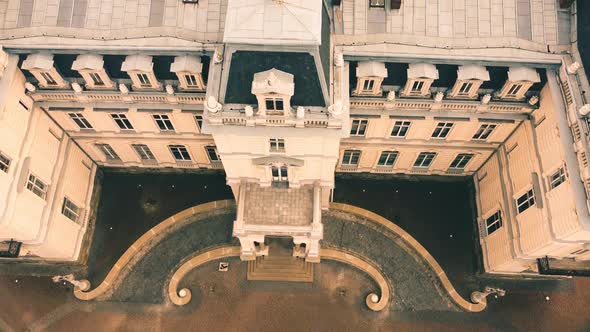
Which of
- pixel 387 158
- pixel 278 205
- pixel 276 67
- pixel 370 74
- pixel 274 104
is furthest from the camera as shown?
pixel 387 158

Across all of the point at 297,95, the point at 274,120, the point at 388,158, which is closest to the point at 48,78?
the point at 274,120

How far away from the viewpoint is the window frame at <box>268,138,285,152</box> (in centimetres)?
4372

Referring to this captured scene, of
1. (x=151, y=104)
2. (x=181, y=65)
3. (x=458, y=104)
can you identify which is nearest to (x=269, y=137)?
(x=181, y=65)

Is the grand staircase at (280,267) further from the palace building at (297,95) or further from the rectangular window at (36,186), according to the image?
the rectangular window at (36,186)

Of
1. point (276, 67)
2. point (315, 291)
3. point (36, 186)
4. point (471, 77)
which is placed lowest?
point (315, 291)

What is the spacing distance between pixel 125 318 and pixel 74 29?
3240 centimetres

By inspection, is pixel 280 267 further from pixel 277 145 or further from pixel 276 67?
pixel 276 67

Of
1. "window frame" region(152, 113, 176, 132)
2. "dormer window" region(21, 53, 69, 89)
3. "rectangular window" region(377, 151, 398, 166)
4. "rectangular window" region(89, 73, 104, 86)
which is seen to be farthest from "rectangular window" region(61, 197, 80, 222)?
"rectangular window" region(377, 151, 398, 166)

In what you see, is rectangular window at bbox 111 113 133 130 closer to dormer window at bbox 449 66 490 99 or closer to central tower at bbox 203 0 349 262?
central tower at bbox 203 0 349 262

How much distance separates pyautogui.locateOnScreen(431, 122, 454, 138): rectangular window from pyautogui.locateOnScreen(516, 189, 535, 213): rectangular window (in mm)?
10135

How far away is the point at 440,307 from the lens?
2232 inches

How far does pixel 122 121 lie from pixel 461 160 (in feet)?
131

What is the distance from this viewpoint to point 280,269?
5825cm

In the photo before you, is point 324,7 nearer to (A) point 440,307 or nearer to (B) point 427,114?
(B) point 427,114
